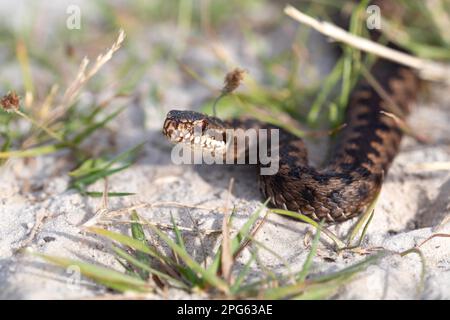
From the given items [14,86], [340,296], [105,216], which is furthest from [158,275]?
[14,86]

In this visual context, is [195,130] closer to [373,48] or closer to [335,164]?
[335,164]

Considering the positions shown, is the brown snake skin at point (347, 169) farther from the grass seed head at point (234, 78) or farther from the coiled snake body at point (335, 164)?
the grass seed head at point (234, 78)

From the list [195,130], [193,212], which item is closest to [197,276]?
[193,212]

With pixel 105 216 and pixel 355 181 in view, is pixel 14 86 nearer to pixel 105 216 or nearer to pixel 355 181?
pixel 105 216

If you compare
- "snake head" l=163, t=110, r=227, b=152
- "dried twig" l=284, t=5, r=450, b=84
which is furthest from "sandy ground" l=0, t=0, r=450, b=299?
"dried twig" l=284, t=5, r=450, b=84

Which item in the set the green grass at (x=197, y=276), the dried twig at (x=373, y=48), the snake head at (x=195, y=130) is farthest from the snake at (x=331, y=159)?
the green grass at (x=197, y=276)

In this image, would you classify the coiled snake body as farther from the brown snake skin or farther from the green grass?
the green grass
